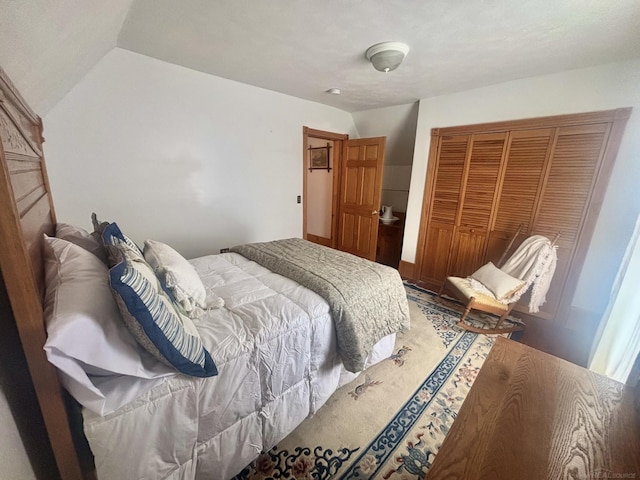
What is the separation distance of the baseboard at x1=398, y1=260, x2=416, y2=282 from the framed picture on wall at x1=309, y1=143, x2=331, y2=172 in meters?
2.15

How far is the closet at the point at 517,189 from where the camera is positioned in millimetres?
2260

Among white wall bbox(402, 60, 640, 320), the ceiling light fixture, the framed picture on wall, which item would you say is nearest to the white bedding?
the ceiling light fixture

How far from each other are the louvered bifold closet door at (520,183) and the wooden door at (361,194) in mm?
1478

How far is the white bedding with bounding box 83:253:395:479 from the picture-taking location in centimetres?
89

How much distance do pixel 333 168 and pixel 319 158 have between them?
563 millimetres

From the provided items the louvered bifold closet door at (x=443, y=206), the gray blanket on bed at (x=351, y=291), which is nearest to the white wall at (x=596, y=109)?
the louvered bifold closet door at (x=443, y=206)

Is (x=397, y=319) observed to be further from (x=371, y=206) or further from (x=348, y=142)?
(x=348, y=142)

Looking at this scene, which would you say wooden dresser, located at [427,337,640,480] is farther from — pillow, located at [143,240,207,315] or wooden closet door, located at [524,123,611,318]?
wooden closet door, located at [524,123,611,318]

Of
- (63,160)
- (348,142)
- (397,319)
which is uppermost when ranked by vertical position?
(348,142)

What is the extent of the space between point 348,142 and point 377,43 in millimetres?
2096

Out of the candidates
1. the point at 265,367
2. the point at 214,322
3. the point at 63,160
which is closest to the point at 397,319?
the point at 265,367

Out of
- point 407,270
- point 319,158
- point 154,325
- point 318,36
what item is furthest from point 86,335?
point 319,158

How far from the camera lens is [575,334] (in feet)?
8.03

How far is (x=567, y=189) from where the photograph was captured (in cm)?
238
